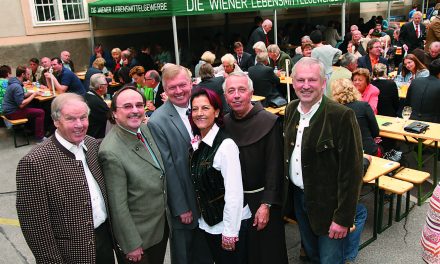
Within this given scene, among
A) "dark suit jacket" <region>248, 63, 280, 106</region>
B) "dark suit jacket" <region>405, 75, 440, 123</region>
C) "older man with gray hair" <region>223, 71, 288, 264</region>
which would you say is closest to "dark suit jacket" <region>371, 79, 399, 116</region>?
"dark suit jacket" <region>405, 75, 440, 123</region>

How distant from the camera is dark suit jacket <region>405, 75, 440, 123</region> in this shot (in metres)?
5.48

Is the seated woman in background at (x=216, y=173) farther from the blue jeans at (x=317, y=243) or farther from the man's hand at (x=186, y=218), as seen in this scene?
the blue jeans at (x=317, y=243)

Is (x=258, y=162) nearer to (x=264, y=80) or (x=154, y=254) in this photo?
(x=154, y=254)

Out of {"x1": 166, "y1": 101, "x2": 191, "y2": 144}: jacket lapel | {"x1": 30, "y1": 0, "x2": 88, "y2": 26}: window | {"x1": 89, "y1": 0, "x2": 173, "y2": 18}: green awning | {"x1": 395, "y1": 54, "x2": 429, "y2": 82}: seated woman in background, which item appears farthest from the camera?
{"x1": 30, "y1": 0, "x2": 88, "y2": 26}: window

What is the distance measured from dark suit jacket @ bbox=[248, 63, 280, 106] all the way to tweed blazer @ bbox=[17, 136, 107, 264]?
5316 millimetres

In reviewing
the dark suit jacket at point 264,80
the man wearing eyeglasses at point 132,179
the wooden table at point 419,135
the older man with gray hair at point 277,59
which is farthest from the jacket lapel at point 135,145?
the older man with gray hair at point 277,59

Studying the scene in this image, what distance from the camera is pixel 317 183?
8.88 feet

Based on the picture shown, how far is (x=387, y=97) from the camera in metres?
5.95

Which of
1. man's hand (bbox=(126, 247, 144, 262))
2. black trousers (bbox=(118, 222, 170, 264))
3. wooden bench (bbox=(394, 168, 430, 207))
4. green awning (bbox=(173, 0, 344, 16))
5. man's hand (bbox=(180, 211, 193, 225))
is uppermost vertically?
green awning (bbox=(173, 0, 344, 16))

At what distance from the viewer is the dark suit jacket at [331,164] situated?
2584 millimetres

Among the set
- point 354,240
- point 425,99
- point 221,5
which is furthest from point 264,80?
point 354,240

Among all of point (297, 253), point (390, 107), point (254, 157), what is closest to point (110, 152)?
point (254, 157)

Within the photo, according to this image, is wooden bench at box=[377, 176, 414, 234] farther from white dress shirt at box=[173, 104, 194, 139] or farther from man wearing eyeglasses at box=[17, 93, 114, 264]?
man wearing eyeglasses at box=[17, 93, 114, 264]

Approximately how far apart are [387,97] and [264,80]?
2215 mm
